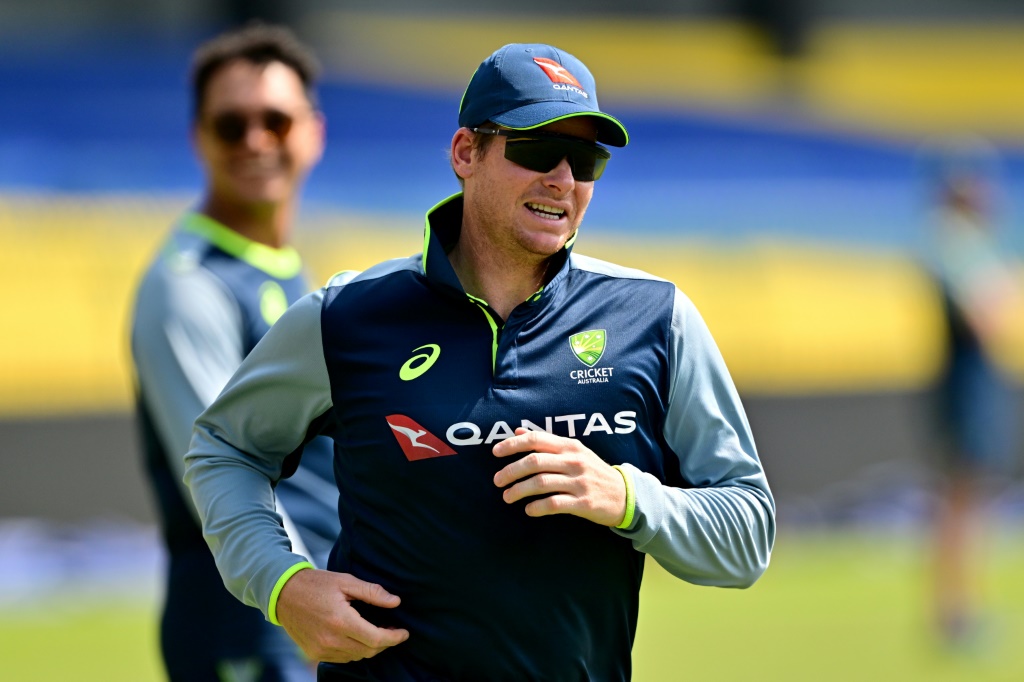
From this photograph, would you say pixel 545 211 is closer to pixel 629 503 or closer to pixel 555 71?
pixel 555 71

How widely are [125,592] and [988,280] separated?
6.25 meters

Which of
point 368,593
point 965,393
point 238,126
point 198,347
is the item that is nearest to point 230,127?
point 238,126

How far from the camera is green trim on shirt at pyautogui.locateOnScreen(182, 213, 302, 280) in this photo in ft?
12.3

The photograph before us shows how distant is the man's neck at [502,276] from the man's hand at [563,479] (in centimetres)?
39

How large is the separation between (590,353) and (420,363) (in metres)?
0.33

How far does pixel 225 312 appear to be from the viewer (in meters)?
3.59

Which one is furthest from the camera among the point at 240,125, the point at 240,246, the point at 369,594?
the point at 240,125

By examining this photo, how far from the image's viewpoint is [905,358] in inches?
516

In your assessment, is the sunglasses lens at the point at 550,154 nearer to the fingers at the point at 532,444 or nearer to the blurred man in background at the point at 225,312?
the fingers at the point at 532,444

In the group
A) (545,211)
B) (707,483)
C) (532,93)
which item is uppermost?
(532,93)

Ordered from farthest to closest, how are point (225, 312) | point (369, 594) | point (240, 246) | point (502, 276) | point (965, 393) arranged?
point (965, 393)
point (240, 246)
point (225, 312)
point (502, 276)
point (369, 594)

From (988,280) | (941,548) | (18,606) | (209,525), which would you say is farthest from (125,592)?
(209,525)

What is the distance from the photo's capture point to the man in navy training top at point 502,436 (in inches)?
101

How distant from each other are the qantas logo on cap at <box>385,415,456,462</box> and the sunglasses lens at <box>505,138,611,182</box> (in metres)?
0.55
